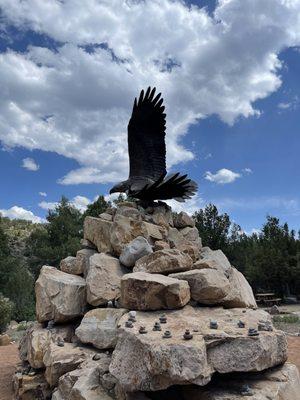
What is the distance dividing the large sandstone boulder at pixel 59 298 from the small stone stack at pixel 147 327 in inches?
0.6

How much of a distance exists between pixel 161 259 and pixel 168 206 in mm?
2380

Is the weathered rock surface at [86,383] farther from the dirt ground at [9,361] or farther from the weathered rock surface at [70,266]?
the weathered rock surface at [70,266]

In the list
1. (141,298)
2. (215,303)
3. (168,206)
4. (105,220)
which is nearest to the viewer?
(141,298)

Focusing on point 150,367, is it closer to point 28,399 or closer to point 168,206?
point 28,399

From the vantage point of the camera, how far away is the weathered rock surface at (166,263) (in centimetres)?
586

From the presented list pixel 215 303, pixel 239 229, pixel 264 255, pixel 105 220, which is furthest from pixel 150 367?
pixel 239 229

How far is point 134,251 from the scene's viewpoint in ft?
21.2

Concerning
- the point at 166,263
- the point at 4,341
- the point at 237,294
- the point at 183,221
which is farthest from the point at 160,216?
the point at 4,341

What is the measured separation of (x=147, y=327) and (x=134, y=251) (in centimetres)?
192

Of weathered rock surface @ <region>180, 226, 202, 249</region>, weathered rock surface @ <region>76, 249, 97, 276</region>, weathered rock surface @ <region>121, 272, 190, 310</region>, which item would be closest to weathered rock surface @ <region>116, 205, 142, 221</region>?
weathered rock surface @ <region>76, 249, 97, 276</region>

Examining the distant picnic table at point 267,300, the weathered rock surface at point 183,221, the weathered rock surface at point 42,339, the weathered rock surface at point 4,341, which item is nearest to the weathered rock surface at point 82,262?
the weathered rock surface at point 42,339

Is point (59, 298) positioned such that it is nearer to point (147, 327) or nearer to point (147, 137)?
point (147, 327)

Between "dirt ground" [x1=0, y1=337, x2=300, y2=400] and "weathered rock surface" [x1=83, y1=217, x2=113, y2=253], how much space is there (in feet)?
9.06

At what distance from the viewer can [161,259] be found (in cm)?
590
